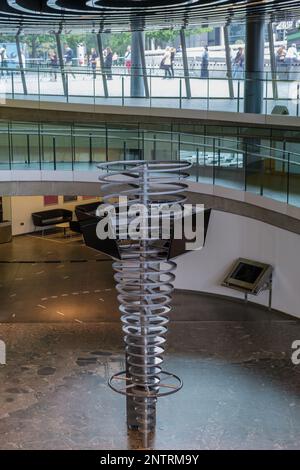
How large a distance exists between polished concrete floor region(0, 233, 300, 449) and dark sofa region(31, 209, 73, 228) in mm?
6530

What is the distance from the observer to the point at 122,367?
34.6 ft

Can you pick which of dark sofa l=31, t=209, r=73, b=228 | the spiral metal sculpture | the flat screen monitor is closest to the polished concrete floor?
the flat screen monitor

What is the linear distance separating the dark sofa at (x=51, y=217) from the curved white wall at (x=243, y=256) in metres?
7.95

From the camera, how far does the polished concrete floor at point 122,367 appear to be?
8336 mm

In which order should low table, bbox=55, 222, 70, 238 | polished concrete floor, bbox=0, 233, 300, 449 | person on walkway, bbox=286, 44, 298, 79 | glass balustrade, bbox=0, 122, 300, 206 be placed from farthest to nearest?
low table, bbox=55, 222, 70, 238 → person on walkway, bbox=286, 44, 298, 79 → glass balustrade, bbox=0, 122, 300, 206 → polished concrete floor, bbox=0, 233, 300, 449

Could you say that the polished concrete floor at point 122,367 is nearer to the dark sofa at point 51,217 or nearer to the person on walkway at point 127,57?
the dark sofa at point 51,217

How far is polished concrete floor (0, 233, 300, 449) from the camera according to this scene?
834 centimetres

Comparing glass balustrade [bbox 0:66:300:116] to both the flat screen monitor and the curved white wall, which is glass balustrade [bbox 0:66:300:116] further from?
the flat screen monitor

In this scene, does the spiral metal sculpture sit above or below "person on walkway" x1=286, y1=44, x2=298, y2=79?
below

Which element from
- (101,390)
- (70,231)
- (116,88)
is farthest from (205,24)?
(101,390)

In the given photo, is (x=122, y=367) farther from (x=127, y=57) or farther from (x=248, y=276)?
(x=127, y=57)
